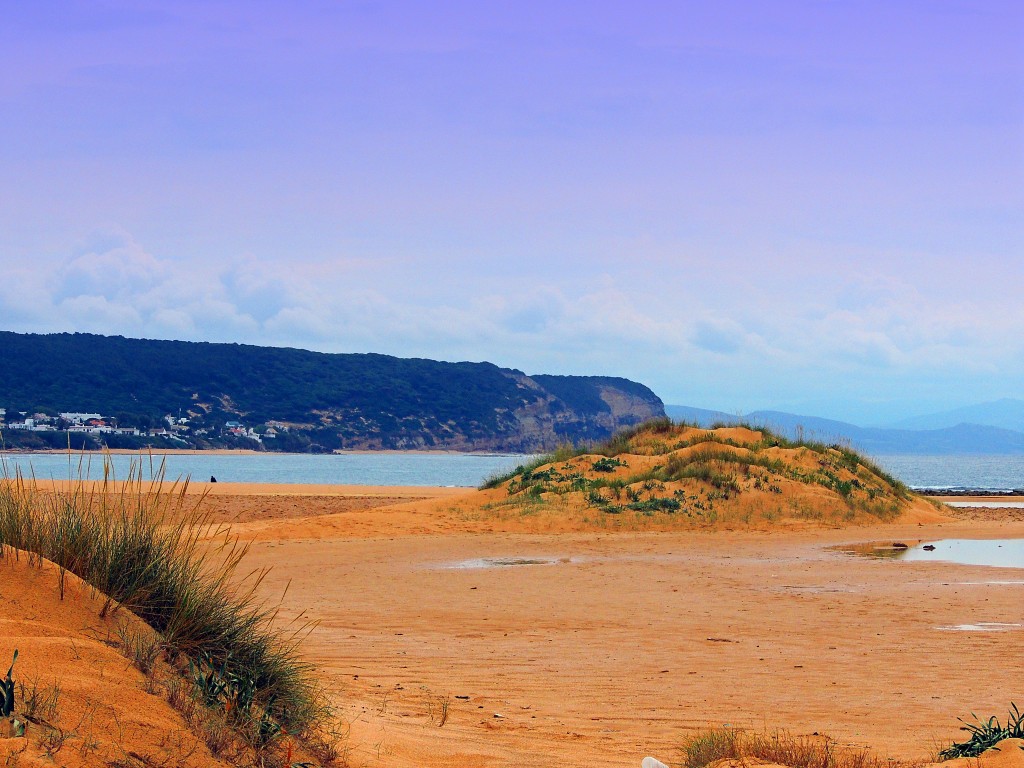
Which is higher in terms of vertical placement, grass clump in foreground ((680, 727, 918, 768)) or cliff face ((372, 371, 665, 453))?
cliff face ((372, 371, 665, 453))

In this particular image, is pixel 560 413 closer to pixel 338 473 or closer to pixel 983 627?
pixel 338 473

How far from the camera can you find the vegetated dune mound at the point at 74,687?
3926mm

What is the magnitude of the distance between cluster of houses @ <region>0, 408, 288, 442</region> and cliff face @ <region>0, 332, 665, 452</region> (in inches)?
22.3

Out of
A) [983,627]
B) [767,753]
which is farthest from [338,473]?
[767,753]

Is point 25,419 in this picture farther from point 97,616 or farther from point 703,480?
point 97,616

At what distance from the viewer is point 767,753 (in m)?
5.33

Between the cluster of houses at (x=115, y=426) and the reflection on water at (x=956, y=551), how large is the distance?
3435 inches

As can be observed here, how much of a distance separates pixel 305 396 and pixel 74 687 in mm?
147257

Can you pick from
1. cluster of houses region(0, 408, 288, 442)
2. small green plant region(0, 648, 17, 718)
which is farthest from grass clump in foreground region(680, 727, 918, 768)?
cluster of houses region(0, 408, 288, 442)

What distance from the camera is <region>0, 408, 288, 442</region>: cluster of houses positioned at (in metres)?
106

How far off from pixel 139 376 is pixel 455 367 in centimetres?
5430

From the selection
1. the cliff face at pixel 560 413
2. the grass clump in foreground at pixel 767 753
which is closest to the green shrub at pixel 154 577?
the grass clump in foreground at pixel 767 753

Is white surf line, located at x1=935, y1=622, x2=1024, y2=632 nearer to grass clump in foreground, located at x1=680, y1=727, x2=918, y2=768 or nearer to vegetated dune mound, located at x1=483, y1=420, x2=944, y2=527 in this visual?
grass clump in foreground, located at x1=680, y1=727, x2=918, y2=768

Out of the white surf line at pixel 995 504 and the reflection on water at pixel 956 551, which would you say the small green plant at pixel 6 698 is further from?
the white surf line at pixel 995 504
